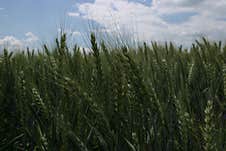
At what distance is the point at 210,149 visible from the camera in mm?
495

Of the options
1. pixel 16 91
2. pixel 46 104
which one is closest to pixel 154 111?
pixel 46 104

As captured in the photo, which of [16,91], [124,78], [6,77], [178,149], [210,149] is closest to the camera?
[210,149]

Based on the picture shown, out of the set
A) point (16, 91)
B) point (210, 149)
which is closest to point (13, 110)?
point (16, 91)

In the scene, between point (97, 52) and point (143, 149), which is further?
point (97, 52)

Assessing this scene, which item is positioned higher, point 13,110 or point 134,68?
point 134,68

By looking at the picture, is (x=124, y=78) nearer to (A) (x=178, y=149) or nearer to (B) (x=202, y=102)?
(A) (x=178, y=149)

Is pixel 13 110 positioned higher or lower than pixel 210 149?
lower

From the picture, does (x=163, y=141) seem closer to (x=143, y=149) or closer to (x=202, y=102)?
(x=143, y=149)

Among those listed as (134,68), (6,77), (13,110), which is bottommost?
(13,110)

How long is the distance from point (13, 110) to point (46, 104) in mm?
431

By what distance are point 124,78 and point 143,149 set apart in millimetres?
192

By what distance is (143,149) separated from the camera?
0.71 meters

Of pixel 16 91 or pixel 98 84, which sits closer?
pixel 98 84

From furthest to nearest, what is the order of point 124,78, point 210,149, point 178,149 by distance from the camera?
point 124,78, point 178,149, point 210,149
